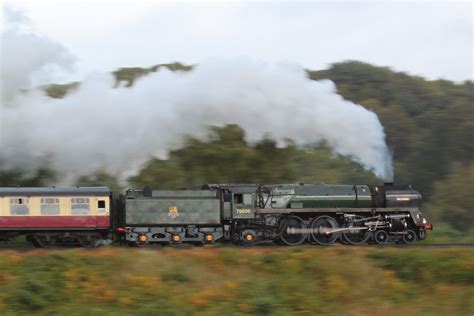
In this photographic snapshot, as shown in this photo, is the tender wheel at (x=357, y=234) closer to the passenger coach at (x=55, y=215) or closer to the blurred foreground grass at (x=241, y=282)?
the blurred foreground grass at (x=241, y=282)

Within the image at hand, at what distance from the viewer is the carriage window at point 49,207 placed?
23.9 m

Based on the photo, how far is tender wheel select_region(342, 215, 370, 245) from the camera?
83.0 feet

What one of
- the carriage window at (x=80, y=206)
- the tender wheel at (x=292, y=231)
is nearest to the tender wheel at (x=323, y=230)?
the tender wheel at (x=292, y=231)

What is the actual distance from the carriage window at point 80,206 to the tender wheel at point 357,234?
10234mm

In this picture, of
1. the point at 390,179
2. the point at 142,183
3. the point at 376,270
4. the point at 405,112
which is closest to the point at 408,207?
the point at 390,179

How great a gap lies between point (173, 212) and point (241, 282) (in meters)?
8.41

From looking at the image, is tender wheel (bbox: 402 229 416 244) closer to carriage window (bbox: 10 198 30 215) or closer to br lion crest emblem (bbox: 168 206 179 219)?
br lion crest emblem (bbox: 168 206 179 219)

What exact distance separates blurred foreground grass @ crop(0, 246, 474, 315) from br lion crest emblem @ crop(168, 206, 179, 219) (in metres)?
5.00

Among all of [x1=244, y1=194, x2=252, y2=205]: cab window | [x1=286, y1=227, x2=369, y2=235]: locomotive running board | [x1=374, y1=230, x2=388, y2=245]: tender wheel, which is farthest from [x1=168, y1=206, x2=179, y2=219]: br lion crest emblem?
[x1=374, y1=230, x2=388, y2=245]: tender wheel

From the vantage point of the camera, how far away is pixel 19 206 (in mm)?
23766

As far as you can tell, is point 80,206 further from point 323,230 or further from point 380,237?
point 380,237

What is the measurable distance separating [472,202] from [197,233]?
2667 centimetres

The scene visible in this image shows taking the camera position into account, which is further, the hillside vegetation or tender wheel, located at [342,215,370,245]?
the hillside vegetation

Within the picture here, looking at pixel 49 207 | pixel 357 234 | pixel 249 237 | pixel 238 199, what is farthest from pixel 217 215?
pixel 49 207
